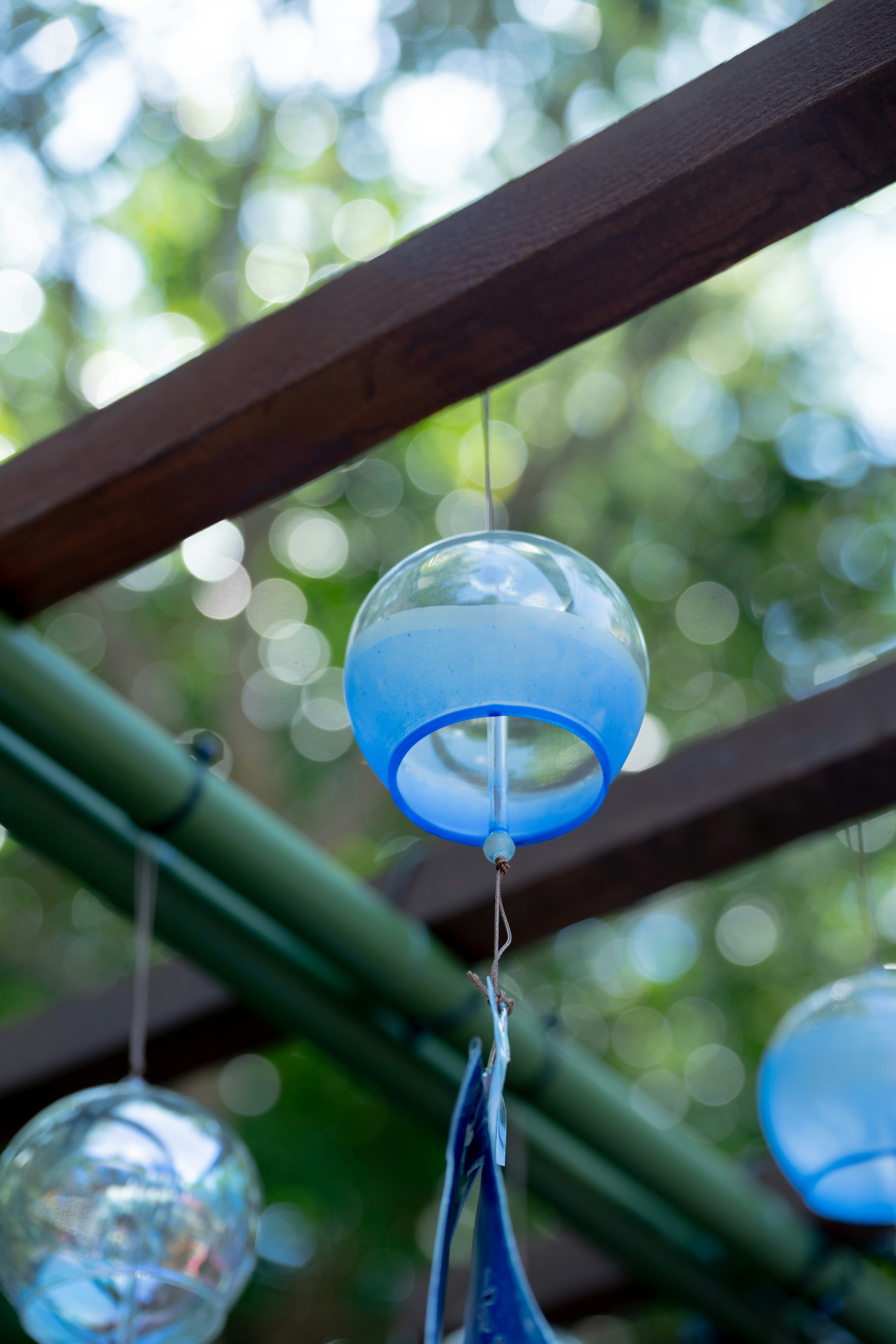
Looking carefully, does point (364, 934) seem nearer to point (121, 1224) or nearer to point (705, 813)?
point (705, 813)

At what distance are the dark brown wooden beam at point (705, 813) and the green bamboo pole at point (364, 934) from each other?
16 centimetres

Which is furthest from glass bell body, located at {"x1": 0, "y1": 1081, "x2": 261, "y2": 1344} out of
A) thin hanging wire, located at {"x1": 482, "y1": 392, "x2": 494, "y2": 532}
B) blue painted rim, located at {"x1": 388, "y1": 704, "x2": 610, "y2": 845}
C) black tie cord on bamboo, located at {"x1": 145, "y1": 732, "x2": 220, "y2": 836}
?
thin hanging wire, located at {"x1": 482, "y1": 392, "x2": 494, "y2": 532}

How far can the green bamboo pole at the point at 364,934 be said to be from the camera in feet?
7.31

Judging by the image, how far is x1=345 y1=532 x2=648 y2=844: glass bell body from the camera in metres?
1.30

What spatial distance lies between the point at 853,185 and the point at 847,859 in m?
5.45

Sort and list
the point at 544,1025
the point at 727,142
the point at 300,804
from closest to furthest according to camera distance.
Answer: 1. the point at 727,142
2. the point at 544,1025
3. the point at 300,804

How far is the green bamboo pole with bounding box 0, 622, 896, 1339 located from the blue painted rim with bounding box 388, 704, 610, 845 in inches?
36.7

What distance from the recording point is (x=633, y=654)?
4.51 ft

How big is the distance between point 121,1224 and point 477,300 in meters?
1.30

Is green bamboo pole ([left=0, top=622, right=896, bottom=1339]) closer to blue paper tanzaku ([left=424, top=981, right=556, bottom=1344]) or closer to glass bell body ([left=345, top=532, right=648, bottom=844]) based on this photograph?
glass bell body ([left=345, top=532, right=648, bottom=844])

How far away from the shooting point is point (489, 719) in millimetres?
1447

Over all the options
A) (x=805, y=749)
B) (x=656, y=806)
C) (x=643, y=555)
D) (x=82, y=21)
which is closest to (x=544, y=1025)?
(x=656, y=806)

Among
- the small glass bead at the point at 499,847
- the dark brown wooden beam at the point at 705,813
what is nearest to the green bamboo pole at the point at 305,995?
the dark brown wooden beam at the point at 705,813

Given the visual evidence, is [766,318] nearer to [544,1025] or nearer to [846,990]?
[544,1025]
